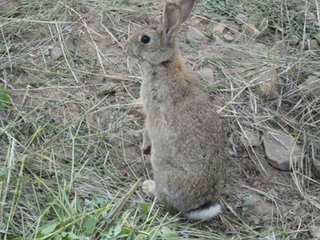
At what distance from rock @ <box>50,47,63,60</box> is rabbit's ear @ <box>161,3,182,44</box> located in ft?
4.33

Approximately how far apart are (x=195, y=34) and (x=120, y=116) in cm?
135

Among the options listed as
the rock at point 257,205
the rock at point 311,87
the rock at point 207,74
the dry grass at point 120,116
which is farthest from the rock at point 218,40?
the rock at point 257,205

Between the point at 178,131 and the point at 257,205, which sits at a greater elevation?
the point at 178,131

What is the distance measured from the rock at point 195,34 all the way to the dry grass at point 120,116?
5 cm

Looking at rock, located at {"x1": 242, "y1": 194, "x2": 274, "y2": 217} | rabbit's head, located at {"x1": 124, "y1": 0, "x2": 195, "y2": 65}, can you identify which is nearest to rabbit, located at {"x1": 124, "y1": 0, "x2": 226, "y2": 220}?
rabbit's head, located at {"x1": 124, "y1": 0, "x2": 195, "y2": 65}

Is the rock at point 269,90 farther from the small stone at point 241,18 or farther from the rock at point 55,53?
the rock at point 55,53

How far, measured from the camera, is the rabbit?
4711 mm

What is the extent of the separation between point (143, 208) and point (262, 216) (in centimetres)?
92

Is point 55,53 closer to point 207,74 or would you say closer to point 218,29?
point 207,74

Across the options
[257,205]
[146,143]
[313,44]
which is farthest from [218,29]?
[257,205]

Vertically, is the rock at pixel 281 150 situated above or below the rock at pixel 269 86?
below

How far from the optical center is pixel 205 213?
187 inches

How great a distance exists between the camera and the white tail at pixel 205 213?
4.75 meters

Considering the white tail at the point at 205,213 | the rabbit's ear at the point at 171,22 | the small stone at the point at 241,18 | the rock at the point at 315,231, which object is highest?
the rabbit's ear at the point at 171,22
